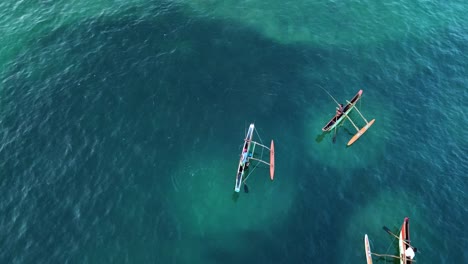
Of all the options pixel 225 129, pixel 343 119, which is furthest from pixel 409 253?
pixel 225 129

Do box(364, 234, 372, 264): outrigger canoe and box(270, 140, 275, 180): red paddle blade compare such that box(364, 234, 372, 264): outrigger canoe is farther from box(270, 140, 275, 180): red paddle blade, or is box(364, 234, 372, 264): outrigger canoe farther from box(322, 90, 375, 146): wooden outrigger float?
box(322, 90, 375, 146): wooden outrigger float

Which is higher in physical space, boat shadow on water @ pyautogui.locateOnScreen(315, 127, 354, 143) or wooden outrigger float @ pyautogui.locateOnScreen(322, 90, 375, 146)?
wooden outrigger float @ pyautogui.locateOnScreen(322, 90, 375, 146)

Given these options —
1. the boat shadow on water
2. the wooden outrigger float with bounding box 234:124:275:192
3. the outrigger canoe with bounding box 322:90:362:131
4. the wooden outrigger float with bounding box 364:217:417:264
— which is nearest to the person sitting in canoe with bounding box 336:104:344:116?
the outrigger canoe with bounding box 322:90:362:131

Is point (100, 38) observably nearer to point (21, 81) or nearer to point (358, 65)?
point (21, 81)

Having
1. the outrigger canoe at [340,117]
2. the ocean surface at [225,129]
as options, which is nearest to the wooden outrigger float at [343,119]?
the outrigger canoe at [340,117]

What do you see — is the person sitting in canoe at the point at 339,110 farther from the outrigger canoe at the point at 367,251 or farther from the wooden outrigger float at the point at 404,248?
the outrigger canoe at the point at 367,251

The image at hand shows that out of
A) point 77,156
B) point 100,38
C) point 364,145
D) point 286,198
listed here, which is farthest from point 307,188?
point 100,38
